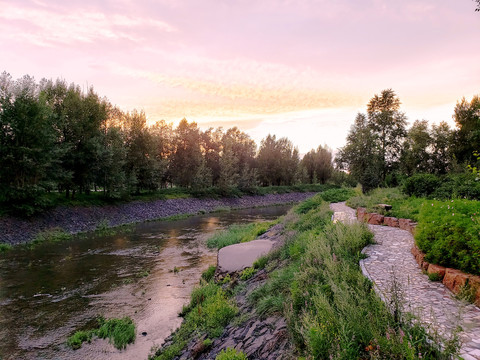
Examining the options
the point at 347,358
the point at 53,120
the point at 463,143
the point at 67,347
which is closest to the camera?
the point at 347,358

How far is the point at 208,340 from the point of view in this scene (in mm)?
6957

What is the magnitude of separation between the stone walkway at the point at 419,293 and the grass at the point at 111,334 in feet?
21.7

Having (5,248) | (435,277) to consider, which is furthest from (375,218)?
(5,248)

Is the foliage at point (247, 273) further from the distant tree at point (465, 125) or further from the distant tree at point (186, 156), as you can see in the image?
the distant tree at point (186, 156)

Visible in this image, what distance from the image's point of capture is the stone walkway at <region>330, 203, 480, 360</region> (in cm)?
378

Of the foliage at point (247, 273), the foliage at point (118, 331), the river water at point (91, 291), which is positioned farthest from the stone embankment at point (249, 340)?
the river water at point (91, 291)

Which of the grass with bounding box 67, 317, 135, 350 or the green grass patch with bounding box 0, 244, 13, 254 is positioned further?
the green grass patch with bounding box 0, 244, 13, 254

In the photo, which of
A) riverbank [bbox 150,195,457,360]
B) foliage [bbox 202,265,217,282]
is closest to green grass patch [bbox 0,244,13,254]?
foliage [bbox 202,265,217,282]

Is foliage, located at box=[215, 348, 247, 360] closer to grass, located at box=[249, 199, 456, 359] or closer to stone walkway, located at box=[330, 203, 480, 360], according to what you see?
grass, located at box=[249, 199, 456, 359]

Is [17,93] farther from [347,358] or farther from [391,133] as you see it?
[391,133]

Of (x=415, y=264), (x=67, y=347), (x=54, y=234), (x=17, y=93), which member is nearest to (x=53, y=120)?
(x=17, y=93)

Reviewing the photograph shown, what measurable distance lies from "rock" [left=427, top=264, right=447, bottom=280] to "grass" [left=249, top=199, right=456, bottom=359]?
1314 millimetres

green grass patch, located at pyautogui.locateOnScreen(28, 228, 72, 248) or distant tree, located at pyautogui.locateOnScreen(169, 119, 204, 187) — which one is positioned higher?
distant tree, located at pyautogui.locateOnScreen(169, 119, 204, 187)

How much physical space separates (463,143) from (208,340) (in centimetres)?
4213
